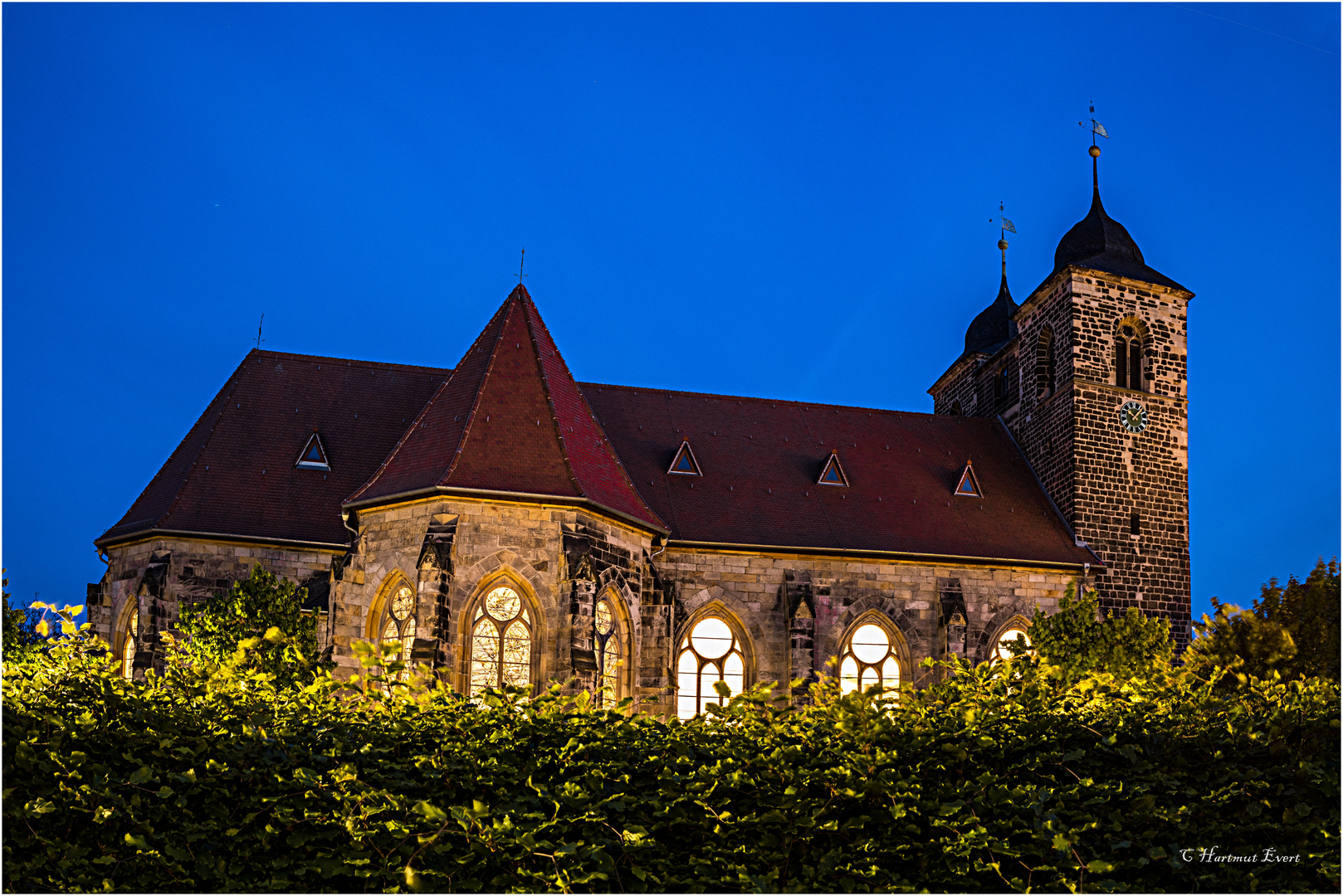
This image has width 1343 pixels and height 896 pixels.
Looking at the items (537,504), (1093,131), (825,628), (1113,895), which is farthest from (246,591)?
(1093,131)

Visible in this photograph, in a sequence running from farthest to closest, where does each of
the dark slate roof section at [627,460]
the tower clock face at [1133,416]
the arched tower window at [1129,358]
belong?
the arched tower window at [1129,358], the tower clock face at [1133,416], the dark slate roof section at [627,460]

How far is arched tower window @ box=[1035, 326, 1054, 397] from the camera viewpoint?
30.3 m

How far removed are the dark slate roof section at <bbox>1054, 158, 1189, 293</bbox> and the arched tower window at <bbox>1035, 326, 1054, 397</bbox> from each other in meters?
1.90

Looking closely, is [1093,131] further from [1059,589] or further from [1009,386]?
[1059,589]

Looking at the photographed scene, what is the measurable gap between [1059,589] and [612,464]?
461 inches

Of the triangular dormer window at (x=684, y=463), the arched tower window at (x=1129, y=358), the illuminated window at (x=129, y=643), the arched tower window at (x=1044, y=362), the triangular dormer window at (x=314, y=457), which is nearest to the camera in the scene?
the illuminated window at (x=129, y=643)

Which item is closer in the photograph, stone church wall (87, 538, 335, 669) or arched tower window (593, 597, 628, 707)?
arched tower window (593, 597, 628, 707)

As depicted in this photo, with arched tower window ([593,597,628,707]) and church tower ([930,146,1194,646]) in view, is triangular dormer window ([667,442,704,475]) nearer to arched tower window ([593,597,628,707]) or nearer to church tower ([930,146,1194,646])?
arched tower window ([593,597,628,707])

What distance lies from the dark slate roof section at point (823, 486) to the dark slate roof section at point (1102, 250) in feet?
18.0

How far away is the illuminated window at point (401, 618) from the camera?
19.0 meters

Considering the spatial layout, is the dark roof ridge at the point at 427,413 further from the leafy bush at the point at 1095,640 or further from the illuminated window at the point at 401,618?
the leafy bush at the point at 1095,640

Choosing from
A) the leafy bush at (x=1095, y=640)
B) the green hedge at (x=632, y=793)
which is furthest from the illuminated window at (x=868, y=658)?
the green hedge at (x=632, y=793)

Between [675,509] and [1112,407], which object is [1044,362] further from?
[675,509]

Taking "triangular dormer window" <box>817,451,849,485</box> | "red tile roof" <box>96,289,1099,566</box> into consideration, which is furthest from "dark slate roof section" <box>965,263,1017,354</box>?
"triangular dormer window" <box>817,451,849,485</box>
